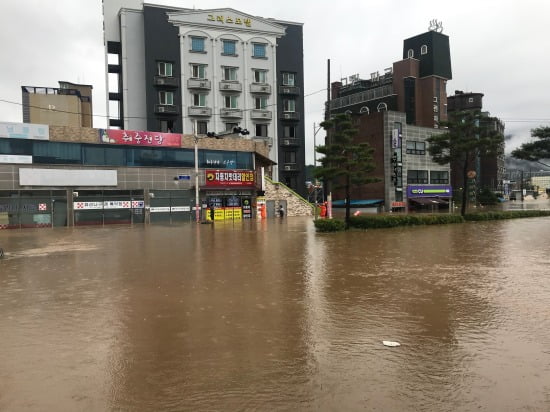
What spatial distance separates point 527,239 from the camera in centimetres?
1834

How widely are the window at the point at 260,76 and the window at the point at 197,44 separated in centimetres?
720

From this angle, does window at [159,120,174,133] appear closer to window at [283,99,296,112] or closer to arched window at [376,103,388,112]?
window at [283,99,296,112]

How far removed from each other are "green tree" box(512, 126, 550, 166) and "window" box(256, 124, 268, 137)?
29.0m

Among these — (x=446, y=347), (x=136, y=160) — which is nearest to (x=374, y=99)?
(x=136, y=160)

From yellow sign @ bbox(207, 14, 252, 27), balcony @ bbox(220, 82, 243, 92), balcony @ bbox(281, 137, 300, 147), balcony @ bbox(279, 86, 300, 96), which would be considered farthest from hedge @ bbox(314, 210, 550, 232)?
yellow sign @ bbox(207, 14, 252, 27)

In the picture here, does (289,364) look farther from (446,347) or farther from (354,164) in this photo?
(354,164)

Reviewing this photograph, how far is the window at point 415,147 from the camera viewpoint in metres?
57.7

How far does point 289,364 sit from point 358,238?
15324 mm

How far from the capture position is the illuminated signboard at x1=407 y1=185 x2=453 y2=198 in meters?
57.6

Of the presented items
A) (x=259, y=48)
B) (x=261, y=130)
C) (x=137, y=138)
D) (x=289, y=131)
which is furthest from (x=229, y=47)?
(x=137, y=138)

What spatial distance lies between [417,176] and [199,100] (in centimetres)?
3059

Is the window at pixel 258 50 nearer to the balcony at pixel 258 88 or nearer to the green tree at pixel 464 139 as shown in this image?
the balcony at pixel 258 88

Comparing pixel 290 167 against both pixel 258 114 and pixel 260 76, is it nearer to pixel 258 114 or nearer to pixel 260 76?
pixel 258 114

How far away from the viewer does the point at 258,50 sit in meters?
55.2
